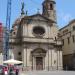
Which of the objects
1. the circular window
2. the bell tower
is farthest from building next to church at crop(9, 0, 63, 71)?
the bell tower

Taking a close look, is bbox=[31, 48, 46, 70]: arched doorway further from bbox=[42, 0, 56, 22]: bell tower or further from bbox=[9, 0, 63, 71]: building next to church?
bbox=[42, 0, 56, 22]: bell tower

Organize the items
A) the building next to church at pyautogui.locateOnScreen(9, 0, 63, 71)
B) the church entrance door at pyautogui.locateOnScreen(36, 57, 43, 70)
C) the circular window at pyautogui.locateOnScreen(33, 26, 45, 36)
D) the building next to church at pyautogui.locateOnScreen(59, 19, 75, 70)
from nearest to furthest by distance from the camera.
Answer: the building next to church at pyautogui.locateOnScreen(9, 0, 63, 71)
the church entrance door at pyautogui.locateOnScreen(36, 57, 43, 70)
the circular window at pyautogui.locateOnScreen(33, 26, 45, 36)
the building next to church at pyautogui.locateOnScreen(59, 19, 75, 70)

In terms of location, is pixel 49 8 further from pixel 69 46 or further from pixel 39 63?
pixel 39 63

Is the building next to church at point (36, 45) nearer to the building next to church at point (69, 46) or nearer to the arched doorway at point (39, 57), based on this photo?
the arched doorway at point (39, 57)

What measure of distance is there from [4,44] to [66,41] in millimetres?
17725

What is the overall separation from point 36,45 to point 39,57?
256cm

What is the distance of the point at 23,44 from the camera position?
59906 mm

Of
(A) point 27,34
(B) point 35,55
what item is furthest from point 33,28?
(B) point 35,55

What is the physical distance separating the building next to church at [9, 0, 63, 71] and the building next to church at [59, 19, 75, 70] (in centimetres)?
535

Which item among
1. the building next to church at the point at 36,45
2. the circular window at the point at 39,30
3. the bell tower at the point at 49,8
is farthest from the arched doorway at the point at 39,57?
the bell tower at the point at 49,8

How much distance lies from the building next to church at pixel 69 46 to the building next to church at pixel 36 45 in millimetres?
5349

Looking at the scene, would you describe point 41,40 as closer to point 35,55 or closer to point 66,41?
point 35,55

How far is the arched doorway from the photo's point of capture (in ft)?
198

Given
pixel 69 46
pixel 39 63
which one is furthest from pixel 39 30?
pixel 69 46
